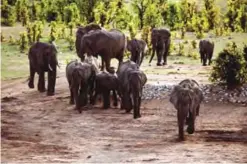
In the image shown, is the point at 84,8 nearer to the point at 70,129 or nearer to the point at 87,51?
the point at 87,51

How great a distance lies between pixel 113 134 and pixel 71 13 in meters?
28.5

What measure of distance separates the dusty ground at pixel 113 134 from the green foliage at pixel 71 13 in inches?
865

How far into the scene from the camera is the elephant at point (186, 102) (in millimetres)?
12922

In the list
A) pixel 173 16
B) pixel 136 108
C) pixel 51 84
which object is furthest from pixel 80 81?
pixel 173 16

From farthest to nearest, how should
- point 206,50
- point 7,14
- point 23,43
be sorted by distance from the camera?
point 7,14
point 23,43
point 206,50

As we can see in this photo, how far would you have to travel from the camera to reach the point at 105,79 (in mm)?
16750

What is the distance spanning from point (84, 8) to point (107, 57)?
19.9 m

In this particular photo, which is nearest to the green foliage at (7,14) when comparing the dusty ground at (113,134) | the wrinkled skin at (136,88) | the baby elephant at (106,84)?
the dusty ground at (113,134)

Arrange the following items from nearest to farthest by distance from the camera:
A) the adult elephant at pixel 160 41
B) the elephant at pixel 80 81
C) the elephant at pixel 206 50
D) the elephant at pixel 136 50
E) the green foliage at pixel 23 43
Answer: the elephant at pixel 80 81 → the elephant at pixel 136 50 → the adult elephant at pixel 160 41 → the elephant at pixel 206 50 → the green foliage at pixel 23 43

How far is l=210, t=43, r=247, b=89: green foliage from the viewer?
59.2 ft

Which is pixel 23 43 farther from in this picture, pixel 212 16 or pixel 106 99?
pixel 212 16

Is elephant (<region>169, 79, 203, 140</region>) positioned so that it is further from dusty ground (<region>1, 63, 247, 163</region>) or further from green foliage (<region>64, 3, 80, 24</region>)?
green foliage (<region>64, 3, 80, 24</region>)

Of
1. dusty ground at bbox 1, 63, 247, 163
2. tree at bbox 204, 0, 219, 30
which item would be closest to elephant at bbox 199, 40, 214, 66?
dusty ground at bbox 1, 63, 247, 163

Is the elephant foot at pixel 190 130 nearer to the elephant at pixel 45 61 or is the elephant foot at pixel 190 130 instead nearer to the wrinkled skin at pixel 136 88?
the wrinkled skin at pixel 136 88
